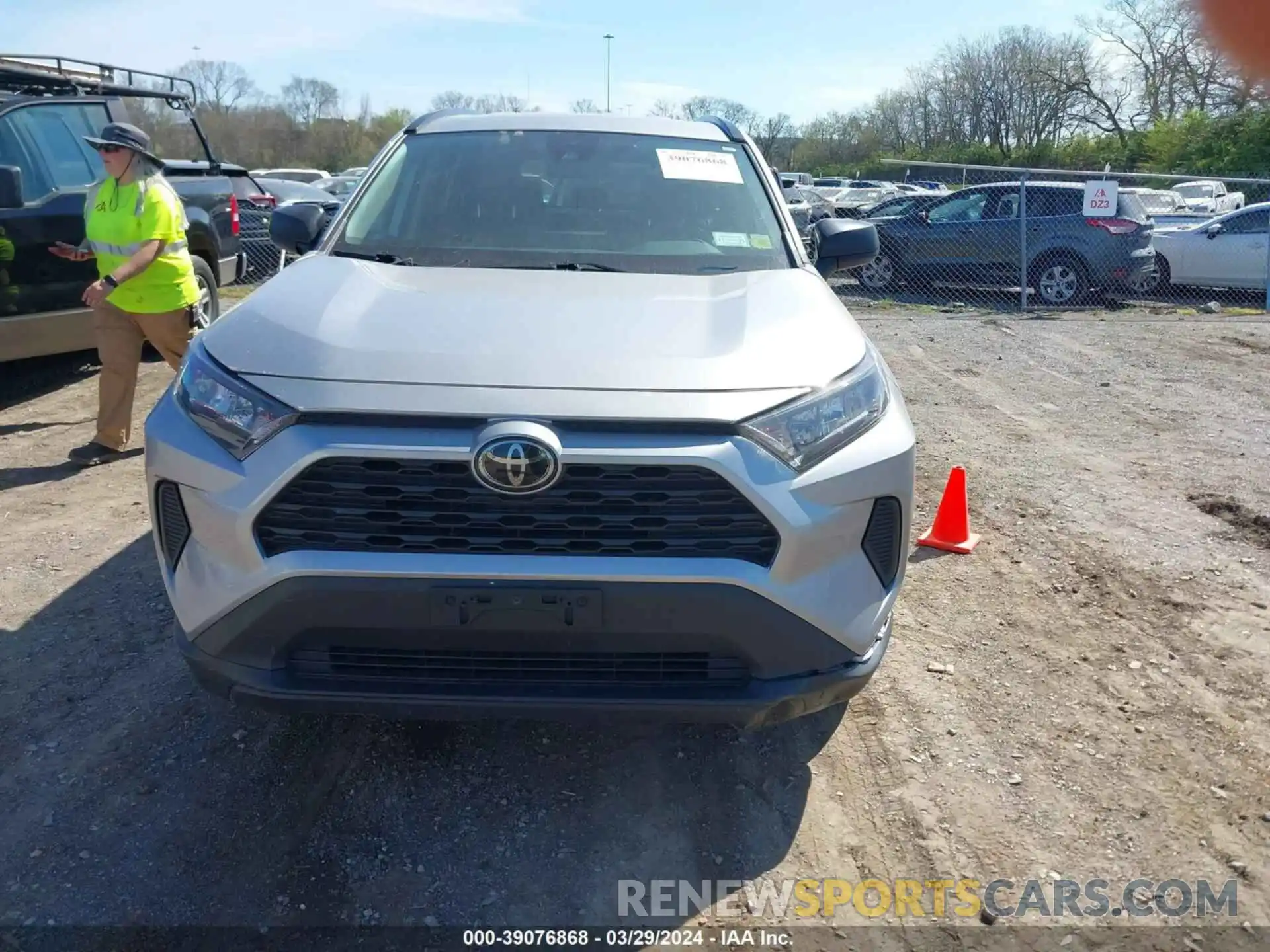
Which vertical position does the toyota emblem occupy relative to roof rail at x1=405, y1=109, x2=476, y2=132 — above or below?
below

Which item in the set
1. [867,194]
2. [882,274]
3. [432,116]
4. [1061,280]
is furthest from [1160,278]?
[867,194]

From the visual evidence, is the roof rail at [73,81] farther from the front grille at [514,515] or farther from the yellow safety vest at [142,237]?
the front grille at [514,515]

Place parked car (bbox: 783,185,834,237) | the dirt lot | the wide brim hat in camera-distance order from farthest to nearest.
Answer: parked car (bbox: 783,185,834,237)
the wide brim hat
the dirt lot

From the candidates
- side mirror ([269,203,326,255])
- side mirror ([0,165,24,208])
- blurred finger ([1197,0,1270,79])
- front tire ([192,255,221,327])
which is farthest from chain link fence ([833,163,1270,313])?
blurred finger ([1197,0,1270,79])

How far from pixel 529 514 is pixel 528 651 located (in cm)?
34

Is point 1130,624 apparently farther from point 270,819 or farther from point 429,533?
point 270,819

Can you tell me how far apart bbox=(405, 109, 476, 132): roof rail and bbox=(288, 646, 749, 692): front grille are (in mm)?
2646

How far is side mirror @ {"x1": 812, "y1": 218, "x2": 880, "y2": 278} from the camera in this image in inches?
164

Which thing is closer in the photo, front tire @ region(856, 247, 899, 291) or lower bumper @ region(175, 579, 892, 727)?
lower bumper @ region(175, 579, 892, 727)

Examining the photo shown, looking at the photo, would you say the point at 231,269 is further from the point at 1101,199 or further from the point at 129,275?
the point at 1101,199

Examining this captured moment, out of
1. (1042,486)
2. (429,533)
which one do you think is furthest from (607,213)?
(1042,486)

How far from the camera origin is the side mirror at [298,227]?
13.3 ft

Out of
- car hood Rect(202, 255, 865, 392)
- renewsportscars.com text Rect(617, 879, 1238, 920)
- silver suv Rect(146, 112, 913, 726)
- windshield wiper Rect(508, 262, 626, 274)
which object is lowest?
renewsportscars.com text Rect(617, 879, 1238, 920)

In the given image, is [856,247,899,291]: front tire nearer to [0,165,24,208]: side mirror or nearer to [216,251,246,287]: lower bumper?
[216,251,246,287]: lower bumper
